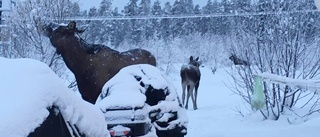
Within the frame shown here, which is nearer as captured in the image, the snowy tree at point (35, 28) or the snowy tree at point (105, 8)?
the snowy tree at point (35, 28)

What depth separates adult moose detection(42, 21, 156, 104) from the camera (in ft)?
30.6

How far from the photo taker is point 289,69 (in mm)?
9977

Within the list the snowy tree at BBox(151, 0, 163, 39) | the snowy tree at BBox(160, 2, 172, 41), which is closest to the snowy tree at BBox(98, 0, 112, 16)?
the snowy tree at BBox(151, 0, 163, 39)

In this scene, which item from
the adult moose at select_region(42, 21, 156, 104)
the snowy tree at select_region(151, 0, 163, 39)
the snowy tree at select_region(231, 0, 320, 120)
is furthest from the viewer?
the snowy tree at select_region(151, 0, 163, 39)

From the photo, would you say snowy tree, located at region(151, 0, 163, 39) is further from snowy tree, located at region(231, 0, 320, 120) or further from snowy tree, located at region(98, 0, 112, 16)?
snowy tree, located at region(231, 0, 320, 120)

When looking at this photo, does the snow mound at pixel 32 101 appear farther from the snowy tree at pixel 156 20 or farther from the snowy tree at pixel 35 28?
the snowy tree at pixel 156 20

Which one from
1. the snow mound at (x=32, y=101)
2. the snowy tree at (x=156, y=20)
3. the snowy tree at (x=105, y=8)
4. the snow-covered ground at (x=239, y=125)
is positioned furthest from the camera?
the snowy tree at (x=156, y=20)

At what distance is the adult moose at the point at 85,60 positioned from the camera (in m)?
9.33

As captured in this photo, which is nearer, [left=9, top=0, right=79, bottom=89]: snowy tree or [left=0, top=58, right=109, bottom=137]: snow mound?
[left=0, top=58, right=109, bottom=137]: snow mound

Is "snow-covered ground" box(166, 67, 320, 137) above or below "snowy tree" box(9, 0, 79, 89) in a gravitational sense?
below

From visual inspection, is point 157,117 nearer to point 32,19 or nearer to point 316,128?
point 316,128

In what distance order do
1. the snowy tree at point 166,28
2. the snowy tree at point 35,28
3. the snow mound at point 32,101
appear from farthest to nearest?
the snowy tree at point 166,28, the snowy tree at point 35,28, the snow mound at point 32,101

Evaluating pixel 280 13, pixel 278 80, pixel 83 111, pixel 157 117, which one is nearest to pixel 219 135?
pixel 278 80

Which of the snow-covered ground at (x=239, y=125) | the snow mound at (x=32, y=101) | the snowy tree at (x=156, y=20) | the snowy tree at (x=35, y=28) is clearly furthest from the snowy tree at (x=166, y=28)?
the snow mound at (x=32, y=101)
